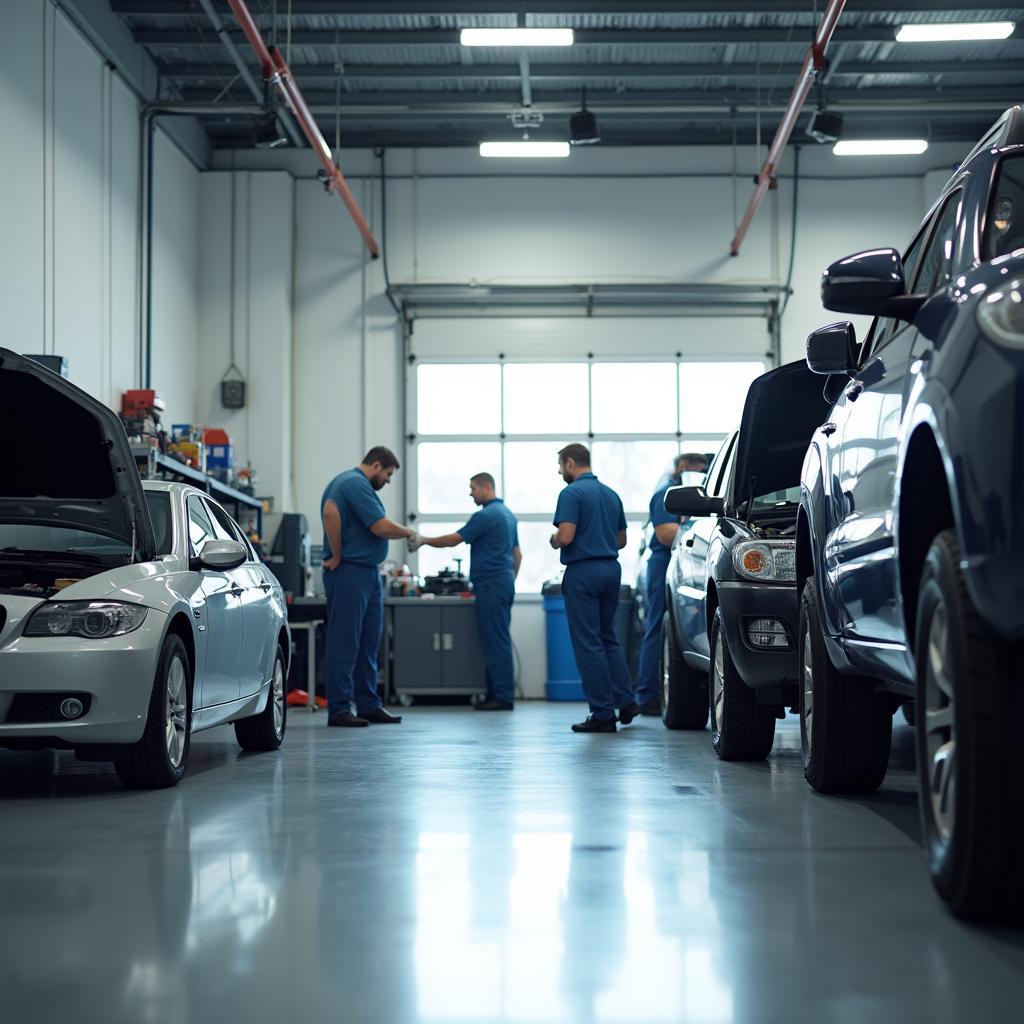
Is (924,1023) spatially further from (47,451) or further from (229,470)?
(229,470)

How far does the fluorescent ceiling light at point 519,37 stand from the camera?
10.8 metres

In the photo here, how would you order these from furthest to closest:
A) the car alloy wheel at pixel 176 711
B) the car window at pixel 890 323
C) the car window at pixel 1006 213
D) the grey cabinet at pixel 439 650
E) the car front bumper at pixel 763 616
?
the grey cabinet at pixel 439 650 → the car front bumper at pixel 763 616 → the car alloy wheel at pixel 176 711 → the car window at pixel 890 323 → the car window at pixel 1006 213

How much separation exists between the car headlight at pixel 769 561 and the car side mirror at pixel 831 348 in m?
1.57

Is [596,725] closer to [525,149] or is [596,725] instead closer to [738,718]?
[738,718]

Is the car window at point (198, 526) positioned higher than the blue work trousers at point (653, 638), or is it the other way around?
the car window at point (198, 526)

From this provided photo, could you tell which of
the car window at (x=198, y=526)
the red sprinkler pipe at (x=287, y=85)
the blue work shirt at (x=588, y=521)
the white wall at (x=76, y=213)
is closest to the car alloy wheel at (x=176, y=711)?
the car window at (x=198, y=526)

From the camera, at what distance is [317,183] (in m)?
15.9

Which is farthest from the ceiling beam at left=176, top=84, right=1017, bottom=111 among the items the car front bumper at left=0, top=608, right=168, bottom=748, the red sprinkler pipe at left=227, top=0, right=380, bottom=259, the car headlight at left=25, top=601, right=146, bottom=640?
the car front bumper at left=0, top=608, right=168, bottom=748

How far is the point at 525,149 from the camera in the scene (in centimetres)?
1340

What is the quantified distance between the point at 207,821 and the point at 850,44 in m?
11.5

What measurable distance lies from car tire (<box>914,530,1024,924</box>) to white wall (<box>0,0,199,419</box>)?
344 inches

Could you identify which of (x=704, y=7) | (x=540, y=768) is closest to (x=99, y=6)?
(x=704, y=7)

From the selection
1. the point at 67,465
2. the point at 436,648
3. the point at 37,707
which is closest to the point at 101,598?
the point at 37,707

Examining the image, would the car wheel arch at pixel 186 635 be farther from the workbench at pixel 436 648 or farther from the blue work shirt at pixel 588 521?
the workbench at pixel 436 648
